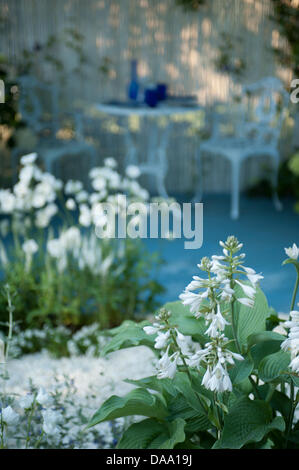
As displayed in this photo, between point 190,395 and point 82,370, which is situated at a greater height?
point 190,395

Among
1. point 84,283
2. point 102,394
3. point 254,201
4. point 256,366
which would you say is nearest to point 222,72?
point 254,201

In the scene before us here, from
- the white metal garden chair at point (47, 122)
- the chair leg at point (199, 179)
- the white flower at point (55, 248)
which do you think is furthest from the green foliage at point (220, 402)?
the chair leg at point (199, 179)

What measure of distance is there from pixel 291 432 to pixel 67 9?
13.9ft

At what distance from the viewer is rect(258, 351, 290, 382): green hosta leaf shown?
1.28 meters

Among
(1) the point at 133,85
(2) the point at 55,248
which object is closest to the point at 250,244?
(1) the point at 133,85

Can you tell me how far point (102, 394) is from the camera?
6.86ft

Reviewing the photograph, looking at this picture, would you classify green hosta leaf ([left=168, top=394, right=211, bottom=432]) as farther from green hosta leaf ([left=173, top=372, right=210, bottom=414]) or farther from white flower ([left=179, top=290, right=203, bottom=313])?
white flower ([left=179, top=290, right=203, bottom=313])

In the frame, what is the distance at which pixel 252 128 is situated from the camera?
489 centimetres

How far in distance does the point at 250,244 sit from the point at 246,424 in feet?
9.13

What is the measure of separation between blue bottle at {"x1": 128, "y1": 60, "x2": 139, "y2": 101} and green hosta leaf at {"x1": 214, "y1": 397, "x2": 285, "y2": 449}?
362 centimetres

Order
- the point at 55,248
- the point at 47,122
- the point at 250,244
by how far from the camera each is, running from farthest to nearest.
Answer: the point at 47,122 < the point at 250,244 < the point at 55,248

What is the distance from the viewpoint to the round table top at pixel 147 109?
4359 mm

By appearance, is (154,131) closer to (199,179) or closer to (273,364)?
(199,179)

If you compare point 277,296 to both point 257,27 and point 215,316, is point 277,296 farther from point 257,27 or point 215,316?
point 257,27
